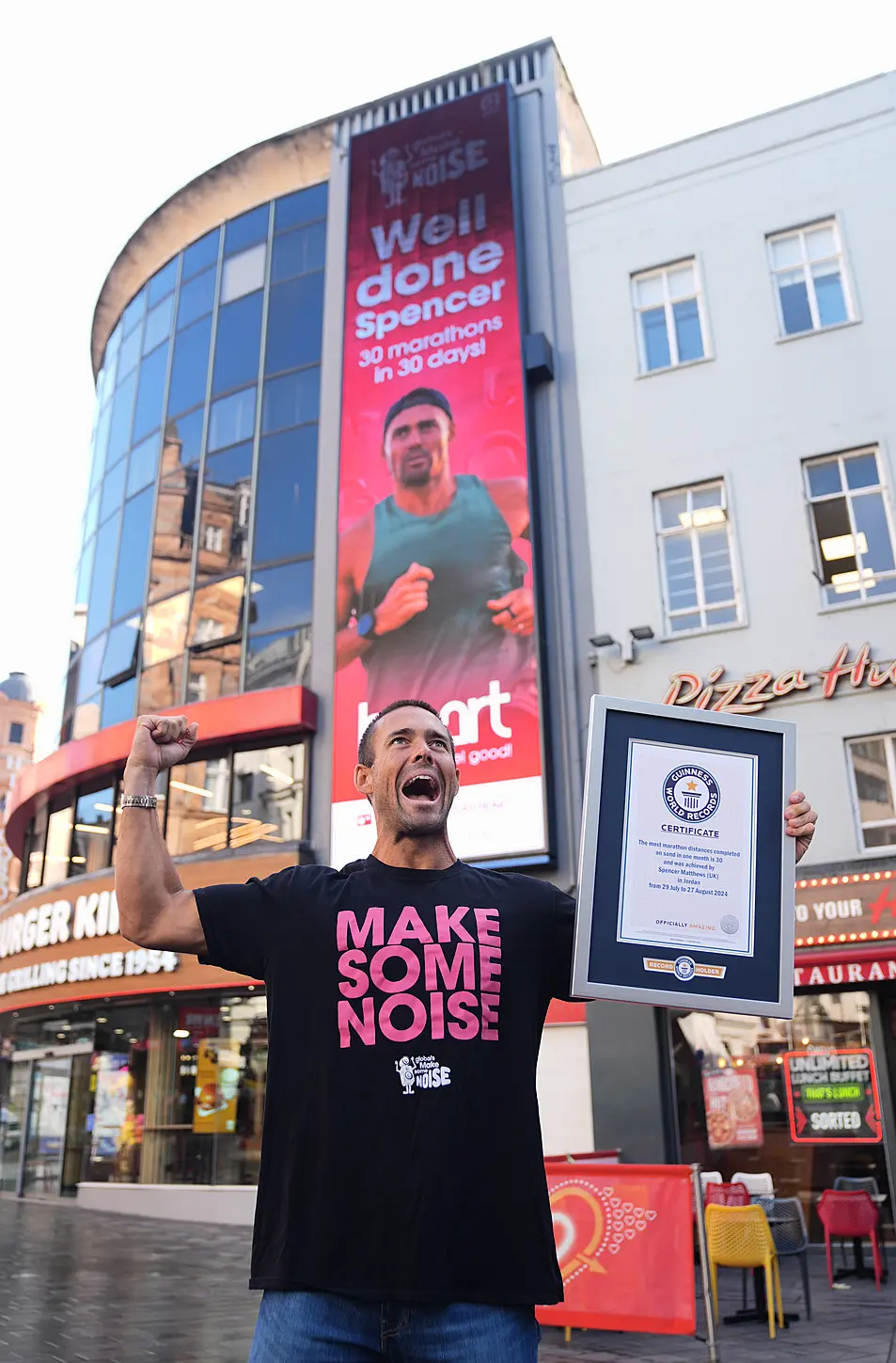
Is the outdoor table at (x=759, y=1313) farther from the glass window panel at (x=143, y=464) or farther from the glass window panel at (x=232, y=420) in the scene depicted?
the glass window panel at (x=143, y=464)

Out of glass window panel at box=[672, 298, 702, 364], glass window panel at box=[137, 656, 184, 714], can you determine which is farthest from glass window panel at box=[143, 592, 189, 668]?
glass window panel at box=[672, 298, 702, 364]

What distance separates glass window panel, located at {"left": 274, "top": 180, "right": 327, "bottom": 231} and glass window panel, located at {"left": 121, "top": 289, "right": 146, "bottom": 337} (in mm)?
4223

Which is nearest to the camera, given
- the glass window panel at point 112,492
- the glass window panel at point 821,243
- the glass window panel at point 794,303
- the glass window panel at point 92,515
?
the glass window panel at point 794,303

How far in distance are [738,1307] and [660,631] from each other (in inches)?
358

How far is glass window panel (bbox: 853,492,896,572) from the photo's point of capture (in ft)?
50.5

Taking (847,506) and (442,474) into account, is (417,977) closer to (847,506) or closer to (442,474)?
(847,506)

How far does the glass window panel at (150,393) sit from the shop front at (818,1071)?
16066 mm

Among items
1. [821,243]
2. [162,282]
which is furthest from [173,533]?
[821,243]

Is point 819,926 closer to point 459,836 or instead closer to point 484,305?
point 459,836

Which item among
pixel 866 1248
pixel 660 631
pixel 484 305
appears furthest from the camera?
pixel 484 305

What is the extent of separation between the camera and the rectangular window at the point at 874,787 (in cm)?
1423

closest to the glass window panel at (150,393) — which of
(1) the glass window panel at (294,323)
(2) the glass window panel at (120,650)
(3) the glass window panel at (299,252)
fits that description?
(1) the glass window panel at (294,323)

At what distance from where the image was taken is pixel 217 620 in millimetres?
20297

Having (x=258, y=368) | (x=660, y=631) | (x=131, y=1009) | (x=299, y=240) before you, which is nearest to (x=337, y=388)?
(x=258, y=368)
